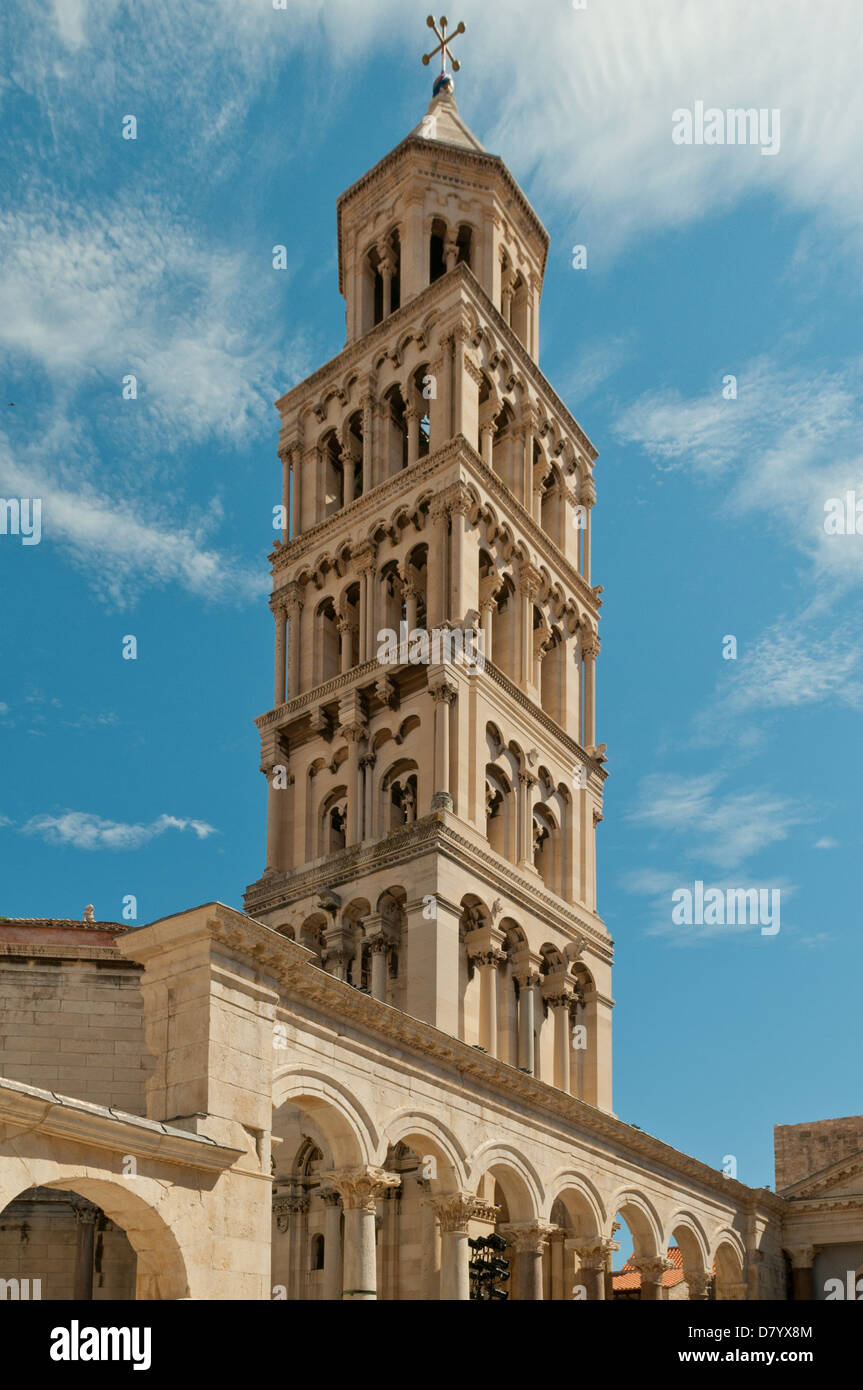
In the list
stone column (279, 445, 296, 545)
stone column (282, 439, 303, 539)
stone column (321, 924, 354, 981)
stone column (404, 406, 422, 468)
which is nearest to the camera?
stone column (321, 924, 354, 981)

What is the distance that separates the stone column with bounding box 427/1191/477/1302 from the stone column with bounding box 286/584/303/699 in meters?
20.7

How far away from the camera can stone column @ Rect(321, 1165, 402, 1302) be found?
27.5 m

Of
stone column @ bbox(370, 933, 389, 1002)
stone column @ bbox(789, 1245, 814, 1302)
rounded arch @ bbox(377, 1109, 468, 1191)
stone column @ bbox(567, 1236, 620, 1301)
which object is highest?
stone column @ bbox(370, 933, 389, 1002)

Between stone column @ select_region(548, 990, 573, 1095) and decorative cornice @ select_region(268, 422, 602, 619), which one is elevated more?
decorative cornice @ select_region(268, 422, 602, 619)

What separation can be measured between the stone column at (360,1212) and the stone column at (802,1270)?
78.5ft

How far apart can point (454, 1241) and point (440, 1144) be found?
6.69 ft

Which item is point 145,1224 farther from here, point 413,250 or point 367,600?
point 413,250

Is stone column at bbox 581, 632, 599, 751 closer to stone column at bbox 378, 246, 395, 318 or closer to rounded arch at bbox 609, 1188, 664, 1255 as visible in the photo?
stone column at bbox 378, 246, 395, 318

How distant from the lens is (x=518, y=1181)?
33219mm

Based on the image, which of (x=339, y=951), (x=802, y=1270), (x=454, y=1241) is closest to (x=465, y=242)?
(x=339, y=951)

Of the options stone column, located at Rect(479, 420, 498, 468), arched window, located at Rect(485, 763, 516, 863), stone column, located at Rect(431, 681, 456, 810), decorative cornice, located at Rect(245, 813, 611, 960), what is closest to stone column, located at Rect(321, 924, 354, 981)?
decorative cornice, located at Rect(245, 813, 611, 960)

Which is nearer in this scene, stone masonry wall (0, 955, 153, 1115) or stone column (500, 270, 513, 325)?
stone masonry wall (0, 955, 153, 1115)
